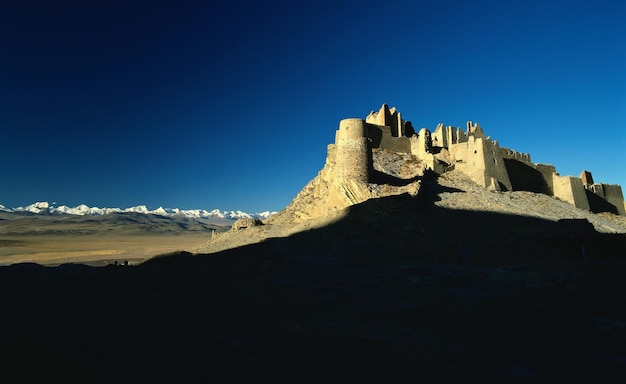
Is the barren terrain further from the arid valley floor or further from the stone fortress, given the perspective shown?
the arid valley floor

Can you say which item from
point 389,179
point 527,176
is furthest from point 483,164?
point 527,176

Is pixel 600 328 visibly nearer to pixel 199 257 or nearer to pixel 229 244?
pixel 199 257

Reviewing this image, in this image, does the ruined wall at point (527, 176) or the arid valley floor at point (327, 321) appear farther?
the ruined wall at point (527, 176)

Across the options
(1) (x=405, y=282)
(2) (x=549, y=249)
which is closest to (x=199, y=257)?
(1) (x=405, y=282)

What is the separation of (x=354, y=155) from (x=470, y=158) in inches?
456

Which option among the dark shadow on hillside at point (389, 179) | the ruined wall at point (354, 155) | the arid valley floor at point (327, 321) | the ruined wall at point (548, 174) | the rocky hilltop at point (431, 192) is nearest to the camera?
the arid valley floor at point (327, 321)

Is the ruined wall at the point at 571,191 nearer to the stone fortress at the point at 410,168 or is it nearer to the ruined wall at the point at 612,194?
the stone fortress at the point at 410,168

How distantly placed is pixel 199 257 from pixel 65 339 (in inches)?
607

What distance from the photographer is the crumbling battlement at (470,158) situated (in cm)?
2751

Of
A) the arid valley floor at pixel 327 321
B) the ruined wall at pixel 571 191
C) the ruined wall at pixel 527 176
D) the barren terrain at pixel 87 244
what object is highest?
the ruined wall at pixel 527 176

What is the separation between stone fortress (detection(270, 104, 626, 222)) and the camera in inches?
1064

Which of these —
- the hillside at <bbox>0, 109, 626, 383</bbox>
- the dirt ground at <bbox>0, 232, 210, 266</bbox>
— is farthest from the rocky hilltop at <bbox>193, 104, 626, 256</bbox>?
the dirt ground at <bbox>0, 232, 210, 266</bbox>

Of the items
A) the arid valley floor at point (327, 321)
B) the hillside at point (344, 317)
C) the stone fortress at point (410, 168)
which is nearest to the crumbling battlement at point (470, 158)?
the stone fortress at point (410, 168)

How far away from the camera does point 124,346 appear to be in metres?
5.98
